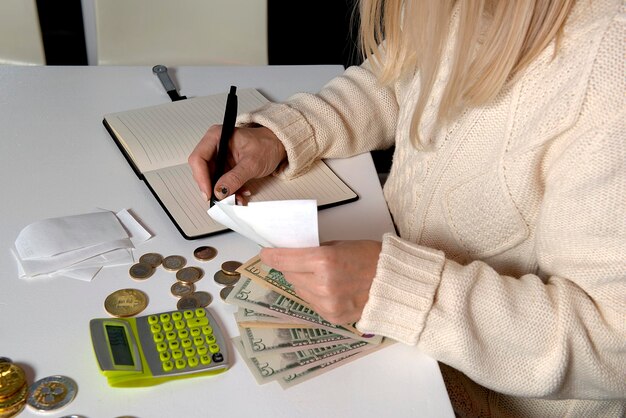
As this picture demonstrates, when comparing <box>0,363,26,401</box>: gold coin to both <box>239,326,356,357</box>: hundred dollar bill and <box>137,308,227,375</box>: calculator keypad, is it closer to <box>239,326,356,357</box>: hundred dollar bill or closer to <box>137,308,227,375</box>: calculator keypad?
<box>137,308,227,375</box>: calculator keypad

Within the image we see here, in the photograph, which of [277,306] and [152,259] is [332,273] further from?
[152,259]

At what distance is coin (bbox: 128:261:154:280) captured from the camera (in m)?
0.99

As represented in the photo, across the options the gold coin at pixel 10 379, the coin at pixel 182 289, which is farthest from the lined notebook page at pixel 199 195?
the gold coin at pixel 10 379

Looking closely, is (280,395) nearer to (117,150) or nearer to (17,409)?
(17,409)

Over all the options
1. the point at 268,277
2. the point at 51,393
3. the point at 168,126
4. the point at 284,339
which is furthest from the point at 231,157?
the point at 51,393

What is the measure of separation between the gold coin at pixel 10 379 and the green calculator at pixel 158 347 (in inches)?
3.3

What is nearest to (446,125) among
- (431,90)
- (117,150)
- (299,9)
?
(431,90)

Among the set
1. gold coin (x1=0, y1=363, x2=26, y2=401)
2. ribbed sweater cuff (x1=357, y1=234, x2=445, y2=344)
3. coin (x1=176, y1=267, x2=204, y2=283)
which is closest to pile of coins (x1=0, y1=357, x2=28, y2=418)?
gold coin (x1=0, y1=363, x2=26, y2=401)

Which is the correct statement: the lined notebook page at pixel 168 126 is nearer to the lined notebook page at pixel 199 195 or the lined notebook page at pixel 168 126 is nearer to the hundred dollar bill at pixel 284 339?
the lined notebook page at pixel 199 195

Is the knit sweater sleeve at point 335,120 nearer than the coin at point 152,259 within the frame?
No

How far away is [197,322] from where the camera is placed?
0.91 meters

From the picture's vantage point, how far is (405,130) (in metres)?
1.20

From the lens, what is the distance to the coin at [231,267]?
1009 mm

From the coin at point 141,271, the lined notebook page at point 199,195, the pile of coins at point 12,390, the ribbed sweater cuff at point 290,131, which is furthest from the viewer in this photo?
the ribbed sweater cuff at point 290,131
